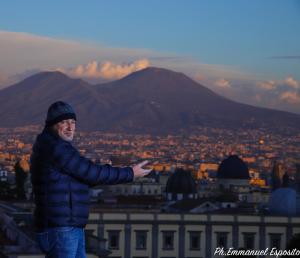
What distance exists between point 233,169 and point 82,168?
338 ft

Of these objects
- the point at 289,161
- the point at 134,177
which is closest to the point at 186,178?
the point at 134,177

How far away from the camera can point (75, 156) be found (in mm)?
5316

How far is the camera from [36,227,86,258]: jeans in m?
5.27

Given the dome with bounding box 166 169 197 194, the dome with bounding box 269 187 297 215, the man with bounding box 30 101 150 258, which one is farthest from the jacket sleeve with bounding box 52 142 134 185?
the dome with bounding box 166 169 197 194

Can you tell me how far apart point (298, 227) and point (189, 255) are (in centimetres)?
463

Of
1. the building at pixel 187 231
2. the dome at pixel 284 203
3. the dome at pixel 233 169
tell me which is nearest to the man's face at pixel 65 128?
the building at pixel 187 231

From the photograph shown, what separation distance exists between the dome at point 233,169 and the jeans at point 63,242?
102 metres

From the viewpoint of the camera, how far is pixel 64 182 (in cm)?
528

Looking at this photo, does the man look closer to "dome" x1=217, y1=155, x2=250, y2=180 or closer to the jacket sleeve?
the jacket sleeve

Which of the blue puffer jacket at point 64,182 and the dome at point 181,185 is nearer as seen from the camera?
the blue puffer jacket at point 64,182

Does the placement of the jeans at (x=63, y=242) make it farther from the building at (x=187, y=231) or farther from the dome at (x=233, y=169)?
the dome at (x=233, y=169)

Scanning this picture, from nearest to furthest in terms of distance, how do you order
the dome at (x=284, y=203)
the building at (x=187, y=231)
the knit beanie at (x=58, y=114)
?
the knit beanie at (x=58, y=114) < the building at (x=187, y=231) < the dome at (x=284, y=203)

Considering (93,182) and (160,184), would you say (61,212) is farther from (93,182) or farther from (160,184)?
(160,184)

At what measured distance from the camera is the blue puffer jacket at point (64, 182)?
526cm
